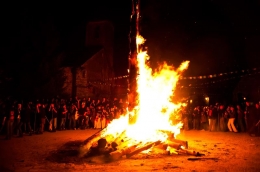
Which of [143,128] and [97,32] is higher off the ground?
[97,32]

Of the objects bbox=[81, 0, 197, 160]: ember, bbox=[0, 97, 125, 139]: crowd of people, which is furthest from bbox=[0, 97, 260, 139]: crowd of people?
bbox=[81, 0, 197, 160]: ember

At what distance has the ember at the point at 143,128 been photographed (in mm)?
9938

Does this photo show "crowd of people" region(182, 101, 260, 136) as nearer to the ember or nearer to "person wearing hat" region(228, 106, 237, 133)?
"person wearing hat" region(228, 106, 237, 133)

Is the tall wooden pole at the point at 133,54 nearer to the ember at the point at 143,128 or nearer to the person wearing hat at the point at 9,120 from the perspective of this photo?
the ember at the point at 143,128

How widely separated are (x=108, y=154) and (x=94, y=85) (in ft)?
79.3

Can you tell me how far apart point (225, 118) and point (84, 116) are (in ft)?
28.9

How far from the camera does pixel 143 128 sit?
459 inches

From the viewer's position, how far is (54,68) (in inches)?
1037

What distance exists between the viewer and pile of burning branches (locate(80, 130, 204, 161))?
377 inches

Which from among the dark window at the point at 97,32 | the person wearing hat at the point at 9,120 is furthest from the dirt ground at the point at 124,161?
the dark window at the point at 97,32

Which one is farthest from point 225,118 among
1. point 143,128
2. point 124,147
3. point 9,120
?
point 9,120

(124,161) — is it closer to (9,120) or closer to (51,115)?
(9,120)

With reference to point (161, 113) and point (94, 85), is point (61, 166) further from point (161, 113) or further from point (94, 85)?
point (94, 85)

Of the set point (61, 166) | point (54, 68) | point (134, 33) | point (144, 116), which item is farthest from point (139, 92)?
point (54, 68)
